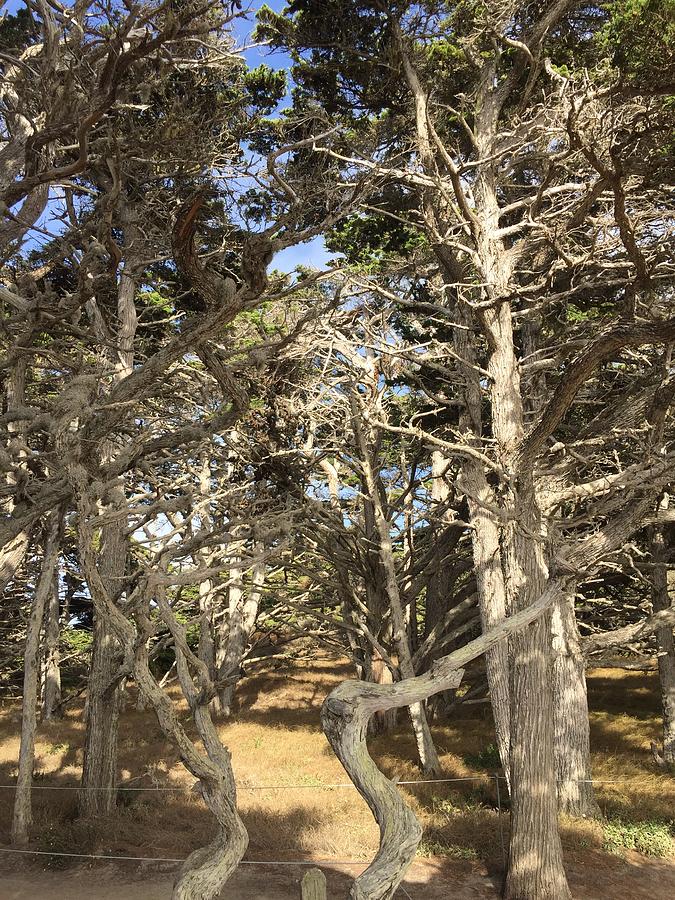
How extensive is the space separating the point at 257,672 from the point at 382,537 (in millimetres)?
13085

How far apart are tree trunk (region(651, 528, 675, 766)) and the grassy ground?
494 mm

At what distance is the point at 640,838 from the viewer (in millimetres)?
9656

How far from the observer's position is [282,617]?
22047 mm

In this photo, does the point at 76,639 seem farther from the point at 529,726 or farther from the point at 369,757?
the point at 369,757

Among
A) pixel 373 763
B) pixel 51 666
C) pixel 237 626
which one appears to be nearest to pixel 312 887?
pixel 373 763

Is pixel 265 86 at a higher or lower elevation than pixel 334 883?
higher

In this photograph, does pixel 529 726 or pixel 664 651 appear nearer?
pixel 529 726

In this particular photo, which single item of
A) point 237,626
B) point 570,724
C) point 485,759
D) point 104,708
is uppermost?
point 237,626

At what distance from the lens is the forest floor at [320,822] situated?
27.8ft

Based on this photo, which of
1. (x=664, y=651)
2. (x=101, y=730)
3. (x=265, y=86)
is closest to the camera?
(x=101, y=730)

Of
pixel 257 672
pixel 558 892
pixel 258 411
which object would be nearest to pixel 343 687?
pixel 558 892

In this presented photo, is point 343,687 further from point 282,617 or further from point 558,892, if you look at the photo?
point 282,617

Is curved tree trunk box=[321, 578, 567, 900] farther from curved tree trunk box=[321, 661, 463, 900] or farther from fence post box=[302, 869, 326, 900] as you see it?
fence post box=[302, 869, 326, 900]

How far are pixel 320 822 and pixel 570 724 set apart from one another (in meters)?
4.45
